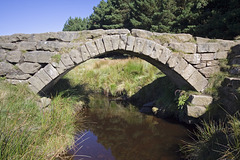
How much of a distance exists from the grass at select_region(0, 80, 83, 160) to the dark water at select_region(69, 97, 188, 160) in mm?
418

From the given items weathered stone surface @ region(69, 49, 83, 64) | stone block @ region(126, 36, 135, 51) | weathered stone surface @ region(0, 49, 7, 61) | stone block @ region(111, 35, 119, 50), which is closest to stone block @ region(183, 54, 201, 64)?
stone block @ region(126, 36, 135, 51)

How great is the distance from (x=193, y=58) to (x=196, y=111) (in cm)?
142

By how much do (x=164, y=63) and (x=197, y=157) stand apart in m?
2.57

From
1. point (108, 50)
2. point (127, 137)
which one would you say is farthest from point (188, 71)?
point (127, 137)

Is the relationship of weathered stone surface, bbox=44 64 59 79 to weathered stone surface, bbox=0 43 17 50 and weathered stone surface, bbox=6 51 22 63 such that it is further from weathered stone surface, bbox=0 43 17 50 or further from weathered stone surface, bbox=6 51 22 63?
weathered stone surface, bbox=0 43 17 50

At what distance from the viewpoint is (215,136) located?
301 cm

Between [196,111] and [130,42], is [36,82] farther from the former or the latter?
[196,111]

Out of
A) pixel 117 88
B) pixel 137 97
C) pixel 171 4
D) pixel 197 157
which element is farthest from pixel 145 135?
pixel 171 4

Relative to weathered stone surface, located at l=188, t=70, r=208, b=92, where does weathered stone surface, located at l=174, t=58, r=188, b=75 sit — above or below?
above

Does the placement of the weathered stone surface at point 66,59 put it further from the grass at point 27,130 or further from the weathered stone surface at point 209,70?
the weathered stone surface at point 209,70

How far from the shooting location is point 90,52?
15.5 ft

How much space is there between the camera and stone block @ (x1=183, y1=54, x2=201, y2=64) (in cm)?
488

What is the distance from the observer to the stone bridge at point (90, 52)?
470 cm

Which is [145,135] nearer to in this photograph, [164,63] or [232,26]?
[164,63]
